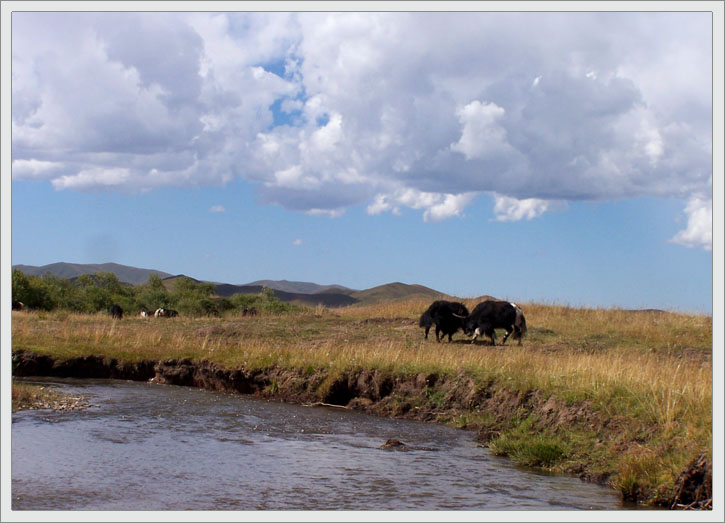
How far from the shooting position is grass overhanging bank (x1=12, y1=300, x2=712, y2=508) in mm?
10188

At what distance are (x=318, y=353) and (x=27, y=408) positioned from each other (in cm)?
734

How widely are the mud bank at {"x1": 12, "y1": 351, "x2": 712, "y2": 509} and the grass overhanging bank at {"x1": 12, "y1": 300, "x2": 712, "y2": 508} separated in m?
0.03

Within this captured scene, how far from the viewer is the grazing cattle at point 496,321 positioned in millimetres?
22859

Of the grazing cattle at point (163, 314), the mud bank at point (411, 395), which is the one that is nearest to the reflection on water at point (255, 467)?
the mud bank at point (411, 395)

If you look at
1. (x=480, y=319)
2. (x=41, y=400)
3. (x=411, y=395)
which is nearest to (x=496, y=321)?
(x=480, y=319)

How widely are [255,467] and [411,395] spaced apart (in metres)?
6.45

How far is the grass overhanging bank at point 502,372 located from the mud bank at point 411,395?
3cm

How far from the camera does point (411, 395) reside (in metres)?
16.0

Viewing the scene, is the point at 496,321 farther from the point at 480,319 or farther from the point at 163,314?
the point at 163,314

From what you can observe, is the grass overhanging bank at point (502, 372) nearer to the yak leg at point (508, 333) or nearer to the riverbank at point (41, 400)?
the yak leg at point (508, 333)

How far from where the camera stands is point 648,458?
9375 mm

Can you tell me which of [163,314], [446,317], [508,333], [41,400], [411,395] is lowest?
[41,400]

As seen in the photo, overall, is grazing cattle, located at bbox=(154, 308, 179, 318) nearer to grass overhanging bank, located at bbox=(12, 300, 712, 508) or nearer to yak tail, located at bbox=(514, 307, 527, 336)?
grass overhanging bank, located at bbox=(12, 300, 712, 508)

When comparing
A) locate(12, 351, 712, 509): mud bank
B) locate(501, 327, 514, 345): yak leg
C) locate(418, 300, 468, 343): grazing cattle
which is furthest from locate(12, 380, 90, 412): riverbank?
locate(501, 327, 514, 345): yak leg
